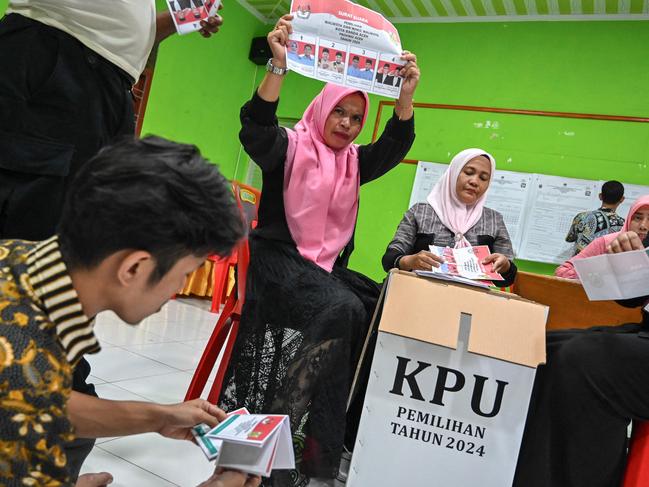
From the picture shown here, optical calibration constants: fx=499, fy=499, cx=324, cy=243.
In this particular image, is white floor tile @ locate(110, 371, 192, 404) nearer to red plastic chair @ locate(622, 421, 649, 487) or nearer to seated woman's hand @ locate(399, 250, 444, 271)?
seated woman's hand @ locate(399, 250, 444, 271)

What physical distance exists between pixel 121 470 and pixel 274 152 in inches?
38.3

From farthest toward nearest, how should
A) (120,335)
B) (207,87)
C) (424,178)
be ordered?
(207,87) < (424,178) < (120,335)

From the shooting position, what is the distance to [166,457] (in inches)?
55.6

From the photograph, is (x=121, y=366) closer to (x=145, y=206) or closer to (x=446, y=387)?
(x=446, y=387)

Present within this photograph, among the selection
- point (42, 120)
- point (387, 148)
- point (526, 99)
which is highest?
point (526, 99)

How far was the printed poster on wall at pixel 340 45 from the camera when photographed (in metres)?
1.52

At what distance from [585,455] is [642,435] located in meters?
0.13

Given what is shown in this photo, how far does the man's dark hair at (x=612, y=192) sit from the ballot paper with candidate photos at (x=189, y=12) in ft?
10.9

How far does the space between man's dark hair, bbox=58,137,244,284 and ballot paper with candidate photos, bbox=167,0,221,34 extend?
78 centimetres

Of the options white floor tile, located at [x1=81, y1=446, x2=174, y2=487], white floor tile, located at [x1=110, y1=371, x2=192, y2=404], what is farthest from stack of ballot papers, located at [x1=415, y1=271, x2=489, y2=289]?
white floor tile, located at [x1=110, y1=371, x2=192, y2=404]

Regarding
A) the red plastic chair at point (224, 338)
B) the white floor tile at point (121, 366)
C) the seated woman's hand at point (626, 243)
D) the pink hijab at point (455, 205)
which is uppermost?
the pink hijab at point (455, 205)

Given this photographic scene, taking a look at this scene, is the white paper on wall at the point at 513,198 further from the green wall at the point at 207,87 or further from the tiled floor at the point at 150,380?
the green wall at the point at 207,87

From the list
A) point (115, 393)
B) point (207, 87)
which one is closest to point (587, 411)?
point (115, 393)

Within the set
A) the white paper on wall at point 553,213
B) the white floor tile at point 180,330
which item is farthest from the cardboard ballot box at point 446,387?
the white paper on wall at point 553,213
